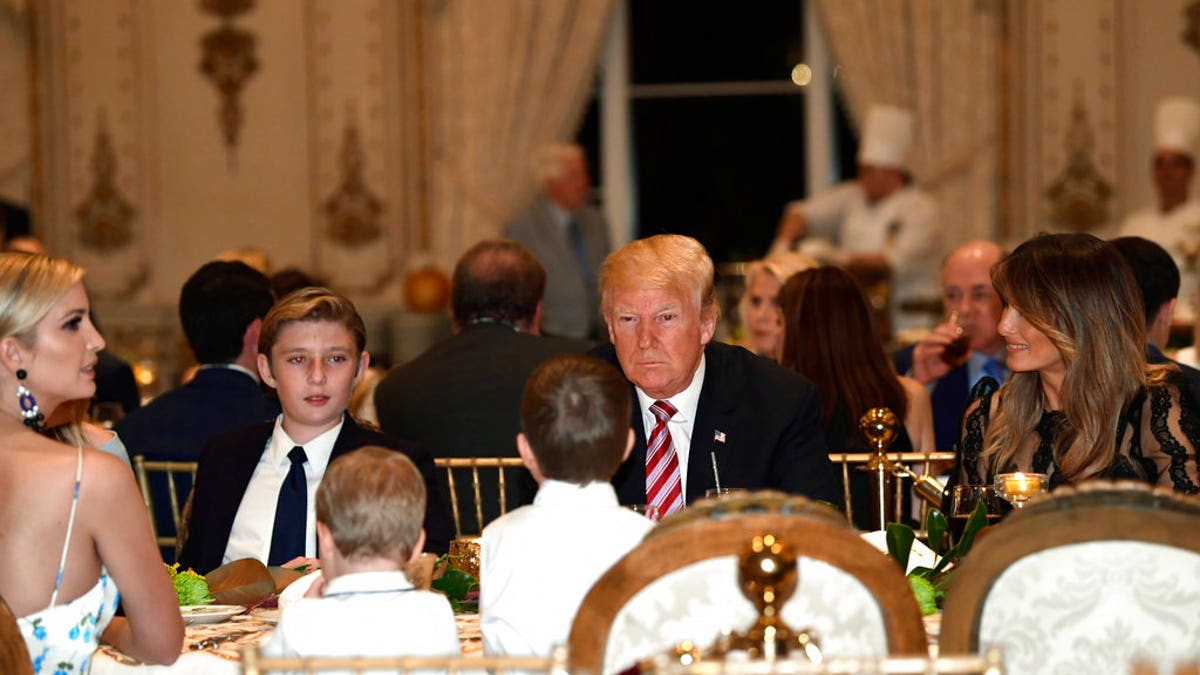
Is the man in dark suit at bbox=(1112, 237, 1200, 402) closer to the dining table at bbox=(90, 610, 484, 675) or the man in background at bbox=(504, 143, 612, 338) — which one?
the dining table at bbox=(90, 610, 484, 675)

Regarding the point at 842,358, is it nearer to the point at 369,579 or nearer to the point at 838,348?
the point at 838,348

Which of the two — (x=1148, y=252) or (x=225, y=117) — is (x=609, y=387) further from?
(x=225, y=117)

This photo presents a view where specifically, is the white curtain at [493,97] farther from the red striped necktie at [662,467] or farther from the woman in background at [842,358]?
the red striped necktie at [662,467]

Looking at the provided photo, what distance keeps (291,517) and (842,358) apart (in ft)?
5.61

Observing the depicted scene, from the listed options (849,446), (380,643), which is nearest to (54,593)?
(380,643)

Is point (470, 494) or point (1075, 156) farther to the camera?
point (1075, 156)

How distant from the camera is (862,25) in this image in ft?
30.2

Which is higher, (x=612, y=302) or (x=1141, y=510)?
(x=612, y=302)

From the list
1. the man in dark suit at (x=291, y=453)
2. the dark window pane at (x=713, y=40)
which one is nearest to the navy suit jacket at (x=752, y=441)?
the man in dark suit at (x=291, y=453)

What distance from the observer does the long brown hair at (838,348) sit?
447 centimetres

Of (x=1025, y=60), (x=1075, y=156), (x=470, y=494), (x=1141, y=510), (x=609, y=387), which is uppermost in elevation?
(x=1025, y=60)

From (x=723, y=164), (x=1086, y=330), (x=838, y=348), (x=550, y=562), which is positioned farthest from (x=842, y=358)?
(x=723, y=164)

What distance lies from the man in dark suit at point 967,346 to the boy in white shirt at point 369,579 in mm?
3125

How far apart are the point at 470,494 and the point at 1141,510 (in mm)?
2602
